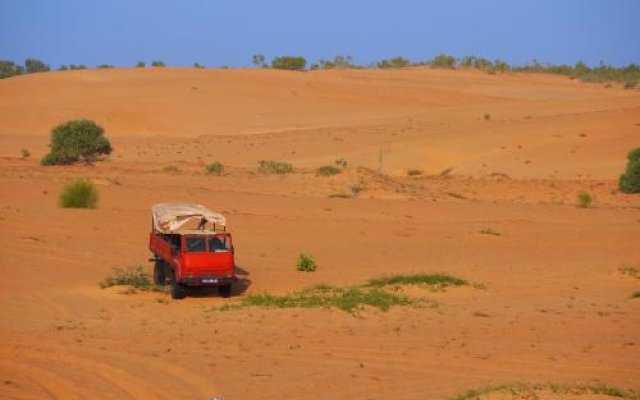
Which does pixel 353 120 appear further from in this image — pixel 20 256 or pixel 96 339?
pixel 96 339

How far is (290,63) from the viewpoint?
10919cm

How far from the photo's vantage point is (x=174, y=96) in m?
73.0

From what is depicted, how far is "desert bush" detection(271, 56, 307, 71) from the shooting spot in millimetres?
109125

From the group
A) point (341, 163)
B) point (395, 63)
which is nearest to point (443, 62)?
point (395, 63)

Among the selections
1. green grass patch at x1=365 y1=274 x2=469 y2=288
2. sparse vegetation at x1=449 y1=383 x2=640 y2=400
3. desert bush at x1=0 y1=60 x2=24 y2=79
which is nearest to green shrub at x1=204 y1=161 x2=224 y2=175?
green grass patch at x1=365 y1=274 x2=469 y2=288

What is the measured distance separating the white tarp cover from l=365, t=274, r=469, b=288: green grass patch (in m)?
3.34

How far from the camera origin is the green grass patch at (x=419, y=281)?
1927 cm

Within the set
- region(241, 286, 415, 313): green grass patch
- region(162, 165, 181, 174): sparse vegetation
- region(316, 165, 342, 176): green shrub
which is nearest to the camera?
region(241, 286, 415, 313): green grass patch

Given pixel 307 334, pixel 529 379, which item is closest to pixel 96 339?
pixel 307 334

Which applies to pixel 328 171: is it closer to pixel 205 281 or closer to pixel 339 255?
pixel 339 255

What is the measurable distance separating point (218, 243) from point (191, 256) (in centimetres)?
66

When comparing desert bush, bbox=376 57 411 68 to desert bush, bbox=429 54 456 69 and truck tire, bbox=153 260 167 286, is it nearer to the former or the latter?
desert bush, bbox=429 54 456 69

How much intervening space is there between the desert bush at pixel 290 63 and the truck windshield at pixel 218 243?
92058 mm

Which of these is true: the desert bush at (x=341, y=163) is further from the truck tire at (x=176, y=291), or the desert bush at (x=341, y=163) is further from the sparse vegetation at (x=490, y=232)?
the truck tire at (x=176, y=291)
